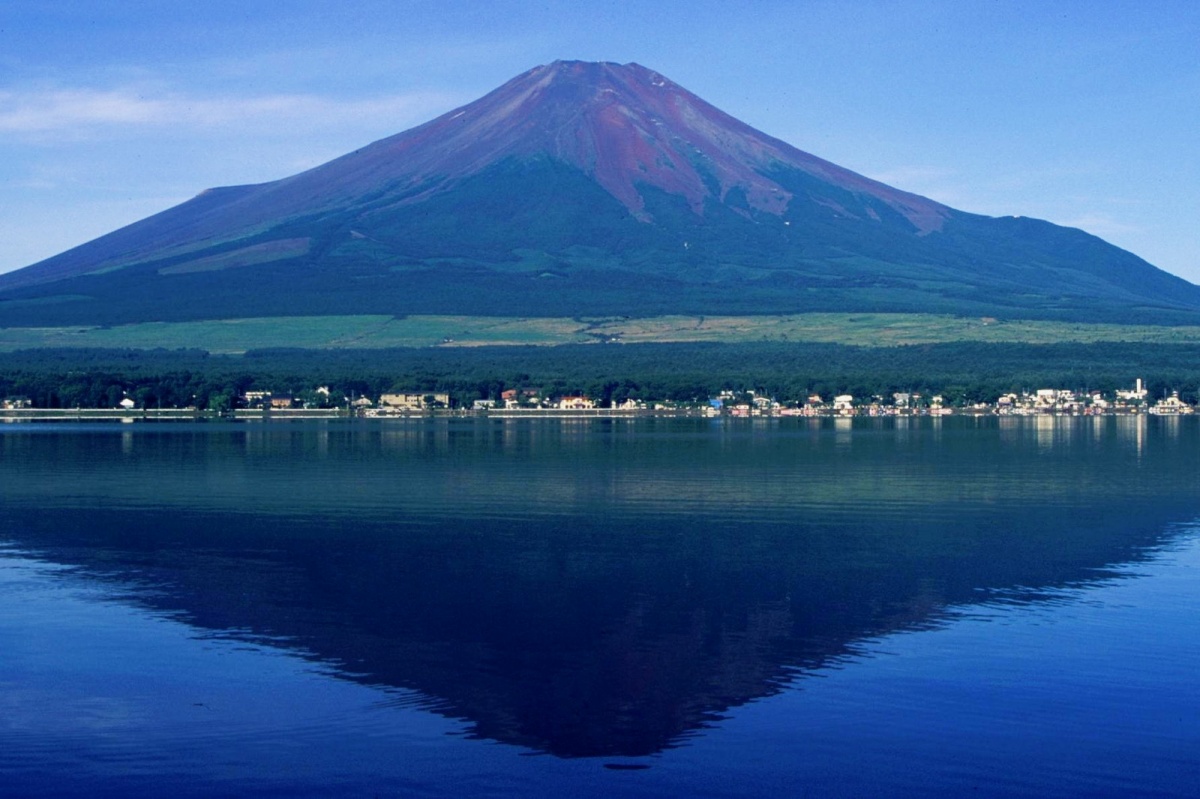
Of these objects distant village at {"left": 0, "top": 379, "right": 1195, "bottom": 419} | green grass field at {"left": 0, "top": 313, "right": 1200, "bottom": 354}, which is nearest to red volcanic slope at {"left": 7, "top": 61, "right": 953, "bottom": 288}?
green grass field at {"left": 0, "top": 313, "right": 1200, "bottom": 354}

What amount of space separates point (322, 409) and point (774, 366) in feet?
114

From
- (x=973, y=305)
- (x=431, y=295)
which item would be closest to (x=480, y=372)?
(x=431, y=295)

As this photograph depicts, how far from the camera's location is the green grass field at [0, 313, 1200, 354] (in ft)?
403

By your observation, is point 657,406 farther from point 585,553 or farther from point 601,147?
point 601,147

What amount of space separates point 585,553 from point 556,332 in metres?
105

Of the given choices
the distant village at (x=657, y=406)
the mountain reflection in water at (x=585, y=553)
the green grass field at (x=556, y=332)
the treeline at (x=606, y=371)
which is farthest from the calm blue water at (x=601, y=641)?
the green grass field at (x=556, y=332)

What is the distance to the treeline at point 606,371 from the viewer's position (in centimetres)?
9438

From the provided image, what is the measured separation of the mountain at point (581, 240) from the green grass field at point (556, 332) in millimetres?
3405

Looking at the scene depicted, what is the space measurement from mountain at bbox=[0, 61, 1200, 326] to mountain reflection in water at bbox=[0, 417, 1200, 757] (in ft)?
317

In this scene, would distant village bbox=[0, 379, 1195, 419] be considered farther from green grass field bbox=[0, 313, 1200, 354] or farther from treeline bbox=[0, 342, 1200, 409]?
green grass field bbox=[0, 313, 1200, 354]

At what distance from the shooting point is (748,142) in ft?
601

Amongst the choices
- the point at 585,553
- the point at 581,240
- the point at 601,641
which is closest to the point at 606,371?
the point at 581,240

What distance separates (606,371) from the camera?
104750mm

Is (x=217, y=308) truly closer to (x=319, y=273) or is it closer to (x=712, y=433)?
(x=319, y=273)
